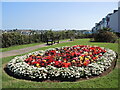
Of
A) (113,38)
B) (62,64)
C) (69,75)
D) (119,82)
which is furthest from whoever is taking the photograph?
(113,38)

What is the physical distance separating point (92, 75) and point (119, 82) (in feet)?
3.13

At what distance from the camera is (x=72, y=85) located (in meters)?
4.10

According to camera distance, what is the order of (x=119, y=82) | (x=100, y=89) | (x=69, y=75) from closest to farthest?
(x=100, y=89) → (x=119, y=82) → (x=69, y=75)

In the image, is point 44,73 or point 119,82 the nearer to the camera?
point 119,82

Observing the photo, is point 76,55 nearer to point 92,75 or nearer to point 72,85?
point 92,75

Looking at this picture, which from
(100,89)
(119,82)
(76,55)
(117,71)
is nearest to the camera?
(100,89)

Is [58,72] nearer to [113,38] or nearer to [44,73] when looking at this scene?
[44,73]

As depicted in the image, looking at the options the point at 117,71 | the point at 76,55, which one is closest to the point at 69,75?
the point at 117,71

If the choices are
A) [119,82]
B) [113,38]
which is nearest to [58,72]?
[119,82]

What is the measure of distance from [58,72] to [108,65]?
235 cm

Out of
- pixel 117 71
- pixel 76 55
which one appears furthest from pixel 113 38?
pixel 117 71

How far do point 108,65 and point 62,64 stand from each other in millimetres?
1999

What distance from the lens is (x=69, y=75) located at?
15.2 feet

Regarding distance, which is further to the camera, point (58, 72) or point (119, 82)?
point (58, 72)
